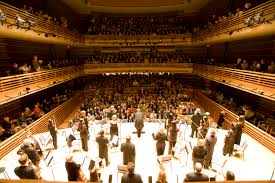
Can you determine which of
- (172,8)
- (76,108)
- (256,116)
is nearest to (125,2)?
(172,8)

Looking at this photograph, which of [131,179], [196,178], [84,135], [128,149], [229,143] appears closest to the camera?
[196,178]

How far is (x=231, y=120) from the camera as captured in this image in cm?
1186

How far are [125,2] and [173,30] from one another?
5.89 m

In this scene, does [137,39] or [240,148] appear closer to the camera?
[240,148]

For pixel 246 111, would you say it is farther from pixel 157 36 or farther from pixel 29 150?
pixel 157 36

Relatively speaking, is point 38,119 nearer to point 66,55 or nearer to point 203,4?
point 66,55

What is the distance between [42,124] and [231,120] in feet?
36.7

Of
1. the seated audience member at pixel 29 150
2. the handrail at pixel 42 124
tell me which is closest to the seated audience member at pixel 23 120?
the handrail at pixel 42 124

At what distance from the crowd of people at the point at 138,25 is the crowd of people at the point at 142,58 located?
2.42 meters

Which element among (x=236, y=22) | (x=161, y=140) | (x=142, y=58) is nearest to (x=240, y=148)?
(x=161, y=140)

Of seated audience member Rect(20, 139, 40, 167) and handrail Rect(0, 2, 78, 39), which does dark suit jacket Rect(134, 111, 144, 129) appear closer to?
seated audience member Rect(20, 139, 40, 167)

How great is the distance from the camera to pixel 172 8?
2173 centimetres

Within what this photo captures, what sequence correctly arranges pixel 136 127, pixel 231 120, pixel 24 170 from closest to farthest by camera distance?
pixel 24 170
pixel 136 127
pixel 231 120

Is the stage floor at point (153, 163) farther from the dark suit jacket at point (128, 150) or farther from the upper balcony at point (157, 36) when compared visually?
the upper balcony at point (157, 36)
